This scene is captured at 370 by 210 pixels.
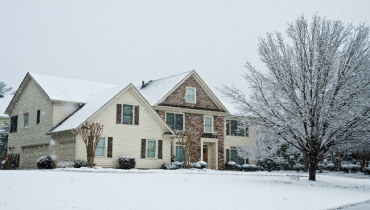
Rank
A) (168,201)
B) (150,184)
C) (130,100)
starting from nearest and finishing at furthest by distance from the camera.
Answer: (168,201)
(150,184)
(130,100)

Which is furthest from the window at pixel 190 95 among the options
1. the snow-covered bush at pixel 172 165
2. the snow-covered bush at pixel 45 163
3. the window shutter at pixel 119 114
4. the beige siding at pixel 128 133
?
the snow-covered bush at pixel 45 163

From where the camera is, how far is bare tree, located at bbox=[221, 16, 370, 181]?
1755 centimetres

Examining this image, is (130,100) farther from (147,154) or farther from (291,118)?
(291,118)

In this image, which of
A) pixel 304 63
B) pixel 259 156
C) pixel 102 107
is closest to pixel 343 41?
pixel 304 63

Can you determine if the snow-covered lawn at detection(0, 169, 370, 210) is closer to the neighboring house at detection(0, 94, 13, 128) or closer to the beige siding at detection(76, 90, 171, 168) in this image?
the beige siding at detection(76, 90, 171, 168)

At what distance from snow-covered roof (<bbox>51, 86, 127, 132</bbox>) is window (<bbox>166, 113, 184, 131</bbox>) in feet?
16.7

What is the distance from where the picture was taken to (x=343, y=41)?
61.3 feet

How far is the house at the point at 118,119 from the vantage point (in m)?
26.1

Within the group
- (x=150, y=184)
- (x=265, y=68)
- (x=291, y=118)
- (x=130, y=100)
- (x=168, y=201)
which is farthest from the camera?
(x=130, y=100)

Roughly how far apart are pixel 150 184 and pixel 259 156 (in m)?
22.4

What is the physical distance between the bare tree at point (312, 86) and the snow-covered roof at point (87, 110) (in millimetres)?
9583

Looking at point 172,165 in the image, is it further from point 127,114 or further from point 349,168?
point 349,168

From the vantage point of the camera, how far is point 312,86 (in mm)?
17812

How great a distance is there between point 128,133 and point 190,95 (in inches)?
282
